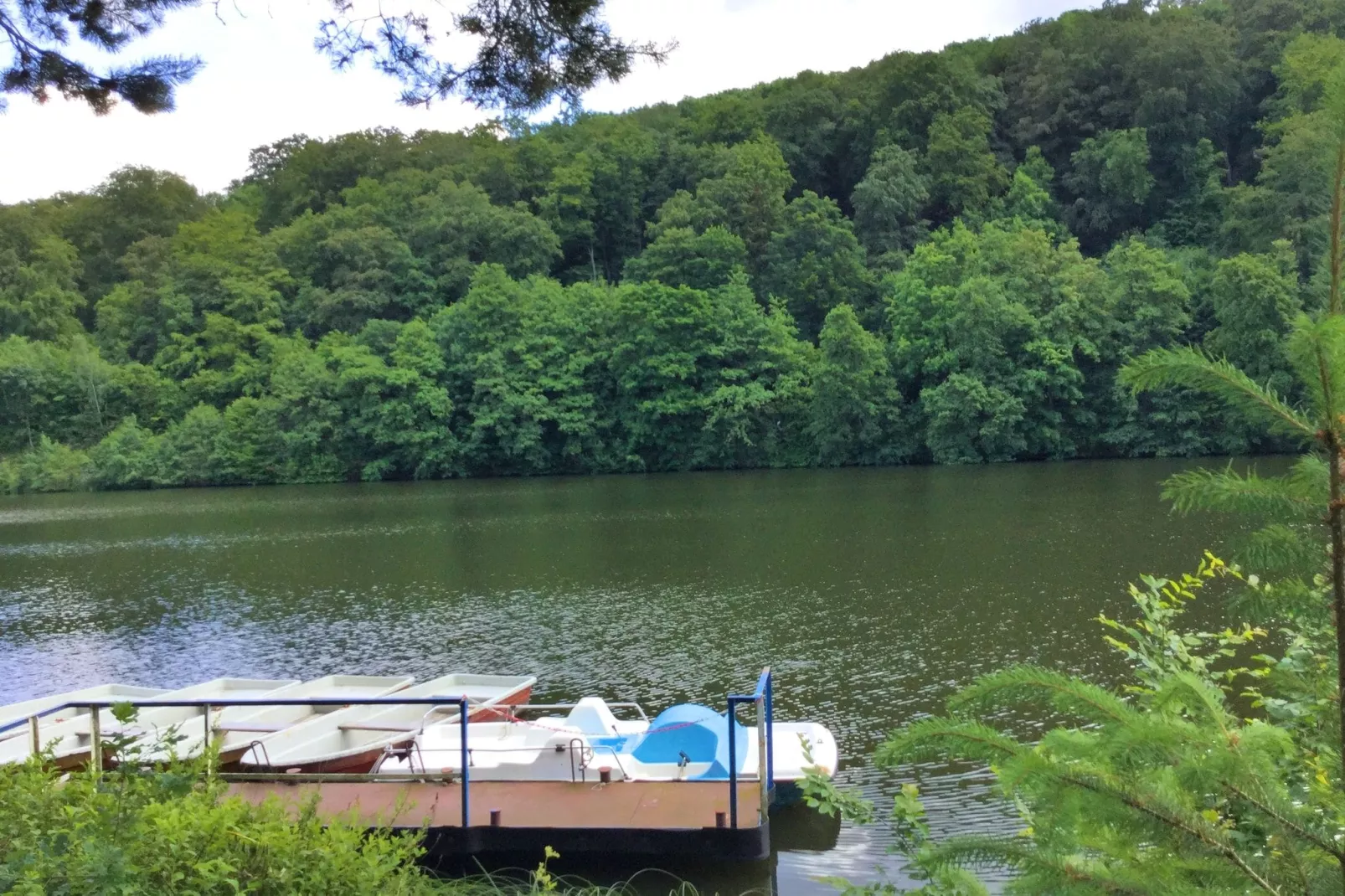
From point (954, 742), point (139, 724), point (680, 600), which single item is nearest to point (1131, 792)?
point (954, 742)

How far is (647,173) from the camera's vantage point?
233 feet

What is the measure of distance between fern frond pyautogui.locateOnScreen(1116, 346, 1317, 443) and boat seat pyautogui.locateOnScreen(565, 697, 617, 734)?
29.0 ft

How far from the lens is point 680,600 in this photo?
67.1 ft

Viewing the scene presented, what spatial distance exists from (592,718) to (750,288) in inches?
1891

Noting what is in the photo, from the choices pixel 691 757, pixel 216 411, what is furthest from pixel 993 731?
pixel 216 411

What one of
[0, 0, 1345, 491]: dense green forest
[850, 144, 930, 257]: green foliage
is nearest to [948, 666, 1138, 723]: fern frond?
[0, 0, 1345, 491]: dense green forest

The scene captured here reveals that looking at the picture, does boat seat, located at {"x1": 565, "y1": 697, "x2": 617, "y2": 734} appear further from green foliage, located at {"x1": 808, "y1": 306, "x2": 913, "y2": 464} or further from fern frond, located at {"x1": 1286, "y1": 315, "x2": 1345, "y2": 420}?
green foliage, located at {"x1": 808, "y1": 306, "x2": 913, "y2": 464}

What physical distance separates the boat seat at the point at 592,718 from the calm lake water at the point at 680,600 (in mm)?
1832

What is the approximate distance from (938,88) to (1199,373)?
66891 millimetres

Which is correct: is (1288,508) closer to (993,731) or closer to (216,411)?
(993,731)

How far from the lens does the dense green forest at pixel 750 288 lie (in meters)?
47.3

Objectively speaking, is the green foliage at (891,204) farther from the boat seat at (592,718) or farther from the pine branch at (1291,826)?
the pine branch at (1291,826)

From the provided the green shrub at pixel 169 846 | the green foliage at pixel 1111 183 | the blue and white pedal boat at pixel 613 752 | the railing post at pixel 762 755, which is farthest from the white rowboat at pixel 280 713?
the green foliage at pixel 1111 183

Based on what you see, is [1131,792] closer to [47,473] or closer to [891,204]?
[891,204]
